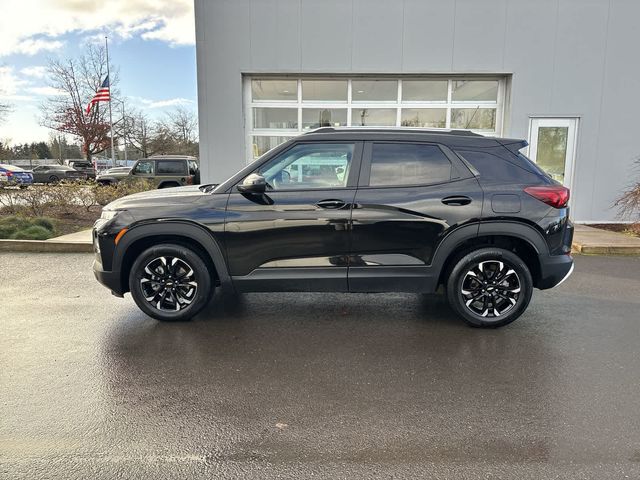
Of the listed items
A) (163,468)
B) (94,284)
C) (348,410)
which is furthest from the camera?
(94,284)

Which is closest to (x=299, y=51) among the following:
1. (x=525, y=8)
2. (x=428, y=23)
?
(x=428, y=23)

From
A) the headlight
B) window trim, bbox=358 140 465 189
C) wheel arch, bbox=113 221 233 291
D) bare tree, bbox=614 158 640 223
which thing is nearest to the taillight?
window trim, bbox=358 140 465 189

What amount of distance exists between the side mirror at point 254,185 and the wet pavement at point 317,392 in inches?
55.4

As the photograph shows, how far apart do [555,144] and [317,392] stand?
32.9 feet

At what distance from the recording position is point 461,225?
431cm

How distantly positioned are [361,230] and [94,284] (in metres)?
4.03

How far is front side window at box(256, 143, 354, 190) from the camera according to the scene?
14.5ft

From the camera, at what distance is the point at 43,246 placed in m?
8.22

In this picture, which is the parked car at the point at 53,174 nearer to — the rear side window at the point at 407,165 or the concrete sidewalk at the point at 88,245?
the concrete sidewalk at the point at 88,245

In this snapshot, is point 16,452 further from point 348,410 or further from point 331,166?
point 331,166

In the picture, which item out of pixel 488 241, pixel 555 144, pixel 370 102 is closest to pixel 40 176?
pixel 370 102

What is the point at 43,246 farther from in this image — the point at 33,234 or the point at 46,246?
the point at 33,234

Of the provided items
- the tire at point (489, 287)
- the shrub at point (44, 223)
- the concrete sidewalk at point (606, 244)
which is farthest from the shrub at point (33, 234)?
the concrete sidewalk at point (606, 244)

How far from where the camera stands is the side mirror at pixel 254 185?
4.22m
